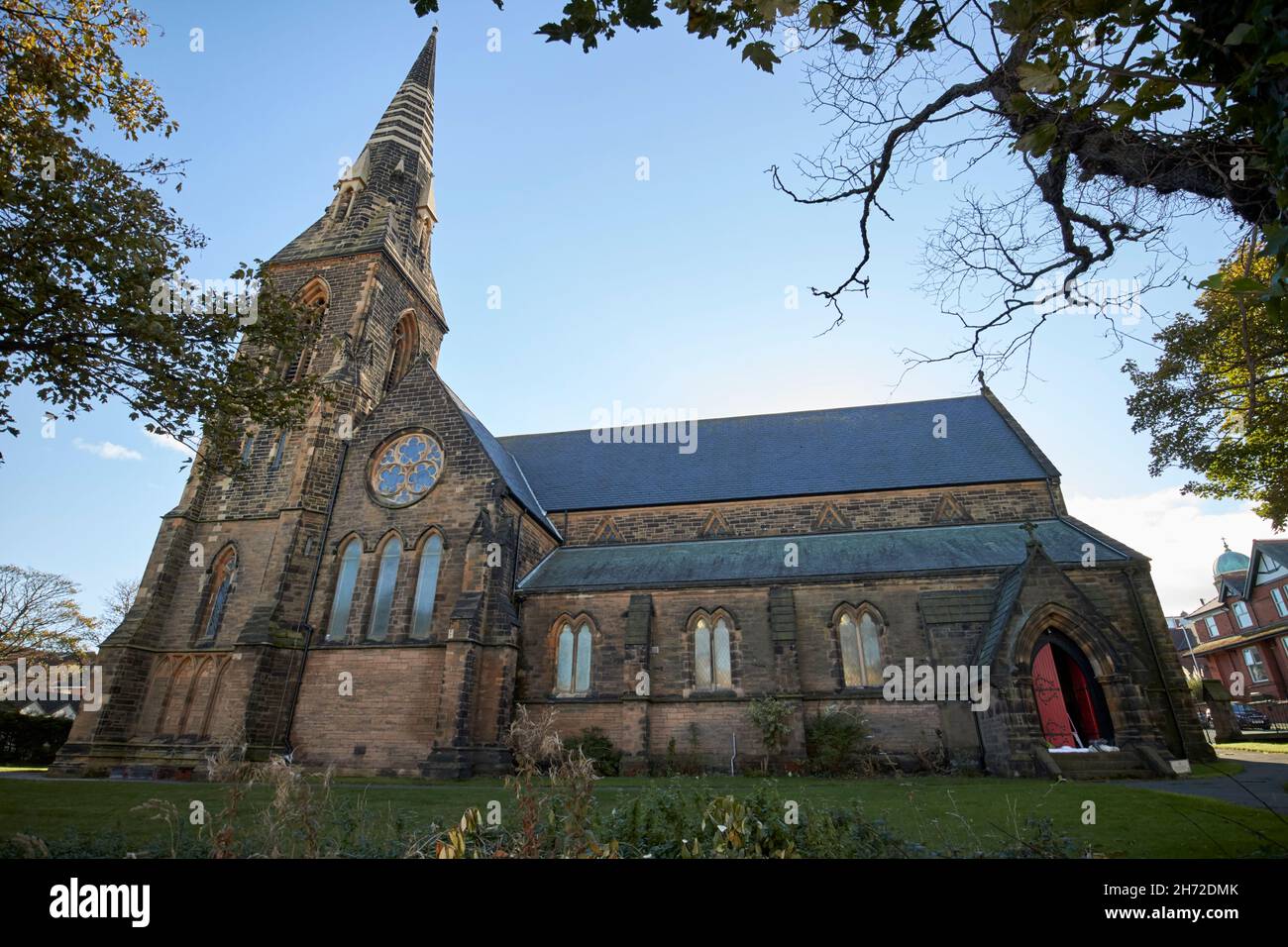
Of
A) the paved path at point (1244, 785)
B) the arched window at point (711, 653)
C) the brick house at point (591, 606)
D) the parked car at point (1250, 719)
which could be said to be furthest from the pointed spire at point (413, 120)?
the parked car at point (1250, 719)

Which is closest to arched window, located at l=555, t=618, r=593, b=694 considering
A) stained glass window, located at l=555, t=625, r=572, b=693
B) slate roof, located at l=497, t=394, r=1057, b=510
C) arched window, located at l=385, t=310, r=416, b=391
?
stained glass window, located at l=555, t=625, r=572, b=693

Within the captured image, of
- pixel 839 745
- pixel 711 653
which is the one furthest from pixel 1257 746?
pixel 711 653

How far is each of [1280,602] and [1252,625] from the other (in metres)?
3.85

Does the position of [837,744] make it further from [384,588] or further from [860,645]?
[384,588]

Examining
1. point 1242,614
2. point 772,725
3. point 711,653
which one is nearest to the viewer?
point 772,725

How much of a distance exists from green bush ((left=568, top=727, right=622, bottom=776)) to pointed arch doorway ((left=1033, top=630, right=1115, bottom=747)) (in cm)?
1027

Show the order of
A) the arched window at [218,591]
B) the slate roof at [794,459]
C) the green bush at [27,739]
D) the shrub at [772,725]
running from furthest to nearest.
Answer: the green bush at [27,739]
the slate roof at [794,459]
the arched window at [218,591]
the shrub at [772,725]

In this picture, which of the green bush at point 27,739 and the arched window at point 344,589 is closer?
the arched window at point 344,589

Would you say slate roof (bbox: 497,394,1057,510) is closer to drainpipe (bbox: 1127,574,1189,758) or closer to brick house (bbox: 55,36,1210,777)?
brick house (bbox: 55,36,1210,777)

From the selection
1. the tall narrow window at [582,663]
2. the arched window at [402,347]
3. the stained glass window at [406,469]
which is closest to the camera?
the tall narrow window at [582,663]

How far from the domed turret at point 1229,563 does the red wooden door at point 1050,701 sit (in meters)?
53.1

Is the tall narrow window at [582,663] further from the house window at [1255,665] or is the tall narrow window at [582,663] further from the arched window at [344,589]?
the house window at [1255,665]

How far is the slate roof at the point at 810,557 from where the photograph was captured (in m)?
18.5

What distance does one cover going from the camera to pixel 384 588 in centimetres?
1898
